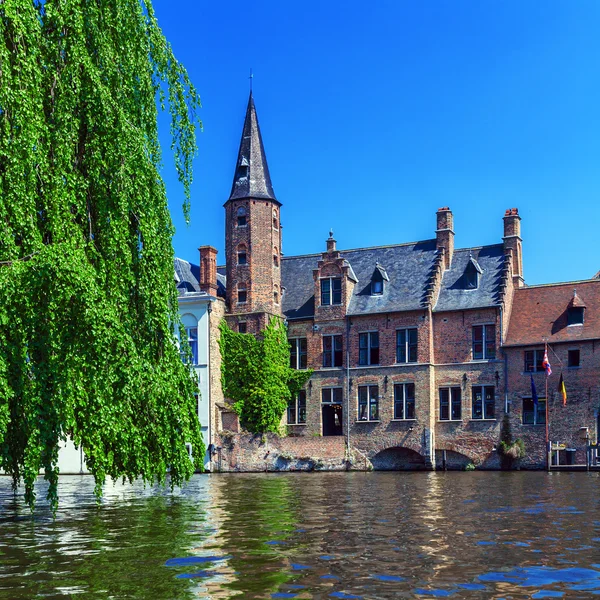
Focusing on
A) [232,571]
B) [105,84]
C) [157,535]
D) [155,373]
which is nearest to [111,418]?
[155,373]

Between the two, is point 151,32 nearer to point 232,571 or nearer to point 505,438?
point 232,571

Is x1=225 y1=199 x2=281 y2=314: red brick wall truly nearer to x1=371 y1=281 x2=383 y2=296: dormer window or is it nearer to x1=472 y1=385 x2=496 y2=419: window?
x1=371 y1=281 x2=383 y2=296: dormer window

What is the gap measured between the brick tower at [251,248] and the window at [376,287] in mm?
5191

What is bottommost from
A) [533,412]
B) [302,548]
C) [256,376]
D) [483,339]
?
[302,548]

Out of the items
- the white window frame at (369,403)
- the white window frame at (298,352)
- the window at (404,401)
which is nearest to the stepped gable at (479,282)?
the window at (404,401)

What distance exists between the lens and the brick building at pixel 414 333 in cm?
4350

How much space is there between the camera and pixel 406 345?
152ft

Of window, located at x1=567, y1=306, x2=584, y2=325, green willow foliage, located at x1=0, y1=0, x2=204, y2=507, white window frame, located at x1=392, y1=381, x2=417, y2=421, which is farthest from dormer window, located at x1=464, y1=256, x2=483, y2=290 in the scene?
green willow foliage, located at x1=0, y1=0, x2=204, y2=507

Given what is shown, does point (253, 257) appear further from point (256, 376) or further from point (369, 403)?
point (369, 403)

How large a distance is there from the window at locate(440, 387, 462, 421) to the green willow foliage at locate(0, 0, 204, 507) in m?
30.5

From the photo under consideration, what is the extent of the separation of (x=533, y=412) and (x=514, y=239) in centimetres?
897

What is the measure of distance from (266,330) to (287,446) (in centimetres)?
615

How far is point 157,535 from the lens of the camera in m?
14.7

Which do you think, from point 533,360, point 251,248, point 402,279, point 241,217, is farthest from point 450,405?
point 241,217
